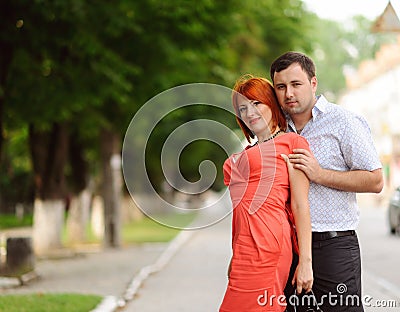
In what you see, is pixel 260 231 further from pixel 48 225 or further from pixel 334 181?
pixel 48 225

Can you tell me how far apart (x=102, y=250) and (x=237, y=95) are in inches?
829

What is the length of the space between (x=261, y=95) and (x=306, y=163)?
42cm

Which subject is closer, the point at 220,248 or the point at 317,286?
the point at 317,286

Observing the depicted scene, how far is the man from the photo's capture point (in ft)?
14.7

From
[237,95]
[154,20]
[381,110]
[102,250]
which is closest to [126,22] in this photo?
[154,20]

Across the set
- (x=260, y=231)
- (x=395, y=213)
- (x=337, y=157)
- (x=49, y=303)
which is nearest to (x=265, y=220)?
(x=260, y=231)

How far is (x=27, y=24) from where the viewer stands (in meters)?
16.0

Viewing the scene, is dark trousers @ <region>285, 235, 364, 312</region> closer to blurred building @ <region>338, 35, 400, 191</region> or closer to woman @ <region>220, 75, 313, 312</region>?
woman @ <region>220, 75, 313, 312</region>

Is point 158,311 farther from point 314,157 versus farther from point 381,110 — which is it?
point 381,110

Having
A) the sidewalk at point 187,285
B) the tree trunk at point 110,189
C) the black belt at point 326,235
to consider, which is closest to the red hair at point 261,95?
the black belt at point 326,235

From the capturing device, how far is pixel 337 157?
455 cm

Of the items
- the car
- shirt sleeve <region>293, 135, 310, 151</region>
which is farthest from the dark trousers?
the car

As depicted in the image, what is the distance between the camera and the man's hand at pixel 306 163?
432 cm

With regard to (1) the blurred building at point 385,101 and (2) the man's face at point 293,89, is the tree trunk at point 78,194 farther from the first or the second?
(1) the blurred building at point 385,101
